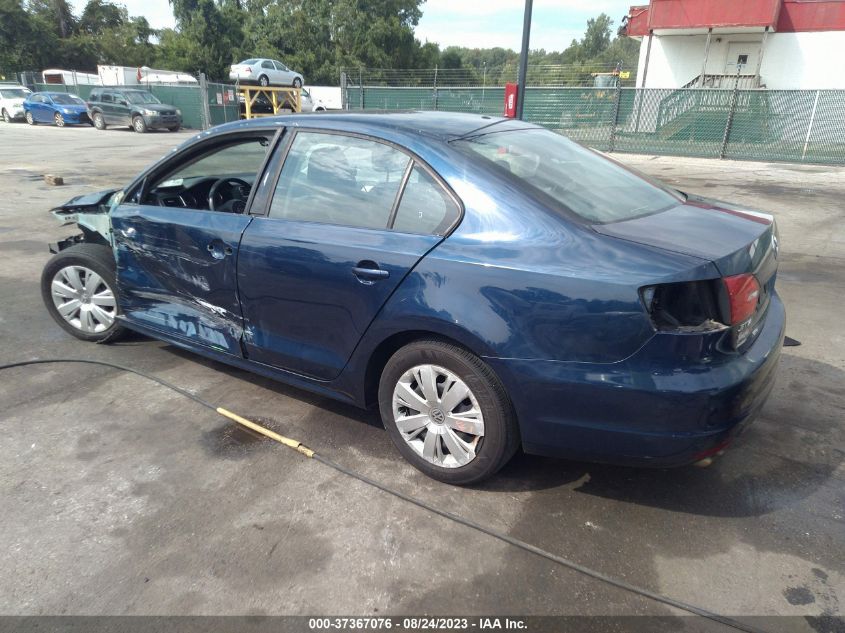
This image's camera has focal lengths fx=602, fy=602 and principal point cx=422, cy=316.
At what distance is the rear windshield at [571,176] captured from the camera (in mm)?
2707

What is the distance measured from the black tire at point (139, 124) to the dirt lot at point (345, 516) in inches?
976

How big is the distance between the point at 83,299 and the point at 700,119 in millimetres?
18458

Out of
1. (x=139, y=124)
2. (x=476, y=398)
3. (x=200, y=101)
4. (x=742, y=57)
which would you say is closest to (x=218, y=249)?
(x=476, y=398)

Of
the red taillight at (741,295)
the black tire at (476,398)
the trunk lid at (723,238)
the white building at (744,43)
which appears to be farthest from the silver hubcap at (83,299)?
the white building at (744,43)

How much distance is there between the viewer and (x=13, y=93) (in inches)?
1215

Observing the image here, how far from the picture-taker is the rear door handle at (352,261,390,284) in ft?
8.96

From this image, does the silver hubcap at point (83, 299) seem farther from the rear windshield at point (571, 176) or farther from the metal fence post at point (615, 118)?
the metal fence post at point (615, 118)

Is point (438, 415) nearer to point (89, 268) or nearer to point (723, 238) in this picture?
point (723, 238)

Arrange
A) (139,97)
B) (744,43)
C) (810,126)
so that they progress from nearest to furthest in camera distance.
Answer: (810,126) < (744,43) < (139,97)

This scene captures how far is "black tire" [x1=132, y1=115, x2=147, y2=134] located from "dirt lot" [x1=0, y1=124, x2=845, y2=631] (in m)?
24.8

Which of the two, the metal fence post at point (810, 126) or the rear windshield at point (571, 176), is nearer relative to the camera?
the rear windshield at point (571, 176)

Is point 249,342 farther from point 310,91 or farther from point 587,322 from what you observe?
point 310,91

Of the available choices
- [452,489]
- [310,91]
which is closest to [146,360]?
[452,489]

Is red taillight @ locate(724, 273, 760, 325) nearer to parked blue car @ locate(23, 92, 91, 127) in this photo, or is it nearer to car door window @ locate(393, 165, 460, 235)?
car door window @ locate(393, 165, 460, 235)
